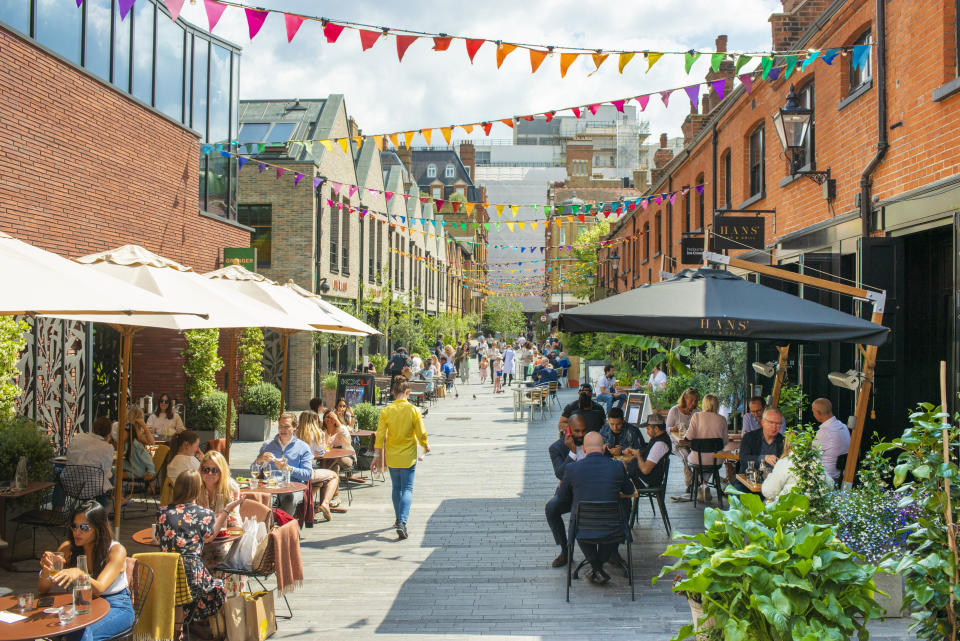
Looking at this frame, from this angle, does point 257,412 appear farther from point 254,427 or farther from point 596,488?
point 596,488

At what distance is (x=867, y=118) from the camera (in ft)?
31.1

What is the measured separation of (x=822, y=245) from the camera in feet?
36.0

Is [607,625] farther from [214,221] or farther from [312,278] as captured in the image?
[312,278]

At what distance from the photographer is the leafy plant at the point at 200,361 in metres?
15.0

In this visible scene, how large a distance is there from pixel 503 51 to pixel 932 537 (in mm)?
6055

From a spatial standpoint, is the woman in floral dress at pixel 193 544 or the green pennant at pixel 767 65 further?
the green pennant at pixel 767 65

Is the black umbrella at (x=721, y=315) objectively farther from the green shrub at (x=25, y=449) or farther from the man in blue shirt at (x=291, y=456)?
the green shrub at (x=25, y=449)

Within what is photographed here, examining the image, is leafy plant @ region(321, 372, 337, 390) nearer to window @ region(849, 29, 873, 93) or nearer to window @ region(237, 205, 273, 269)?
window @ region(237, 205, 273, 269)

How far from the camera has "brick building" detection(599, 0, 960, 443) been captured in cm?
782

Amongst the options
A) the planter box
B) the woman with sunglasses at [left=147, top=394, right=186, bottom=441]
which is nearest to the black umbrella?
the woman with sunglasses at [left=147, top=394, right=186, bottom=441]

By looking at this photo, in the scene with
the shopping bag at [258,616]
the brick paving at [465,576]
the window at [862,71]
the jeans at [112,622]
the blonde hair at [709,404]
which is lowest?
the brick paving at [465,576]

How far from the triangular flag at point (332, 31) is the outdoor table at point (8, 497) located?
5463 millimetres

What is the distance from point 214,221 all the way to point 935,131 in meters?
13.8

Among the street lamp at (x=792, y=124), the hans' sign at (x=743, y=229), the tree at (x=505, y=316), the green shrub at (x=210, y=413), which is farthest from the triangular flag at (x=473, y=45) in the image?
the tree at (x=505, y=316)
